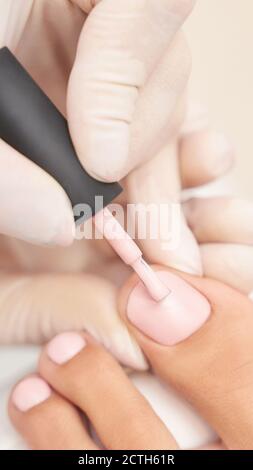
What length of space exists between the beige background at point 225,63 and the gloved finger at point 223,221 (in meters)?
0.31

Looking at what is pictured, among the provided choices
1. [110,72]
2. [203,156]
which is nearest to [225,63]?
[203,156]

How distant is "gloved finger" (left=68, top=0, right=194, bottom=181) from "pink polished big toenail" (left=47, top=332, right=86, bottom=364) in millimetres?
187

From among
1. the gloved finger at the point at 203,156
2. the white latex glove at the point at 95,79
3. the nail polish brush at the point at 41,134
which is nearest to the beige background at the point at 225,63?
the gloved finger at the point at 203,156

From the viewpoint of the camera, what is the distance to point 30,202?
54 cm

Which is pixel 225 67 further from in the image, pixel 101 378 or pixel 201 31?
pixel 101 378

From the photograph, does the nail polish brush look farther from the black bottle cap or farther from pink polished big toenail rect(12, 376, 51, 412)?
pink polished big toenail rect(12, 376, 51, 412)

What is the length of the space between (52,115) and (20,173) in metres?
0.05

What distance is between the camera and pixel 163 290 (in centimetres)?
65

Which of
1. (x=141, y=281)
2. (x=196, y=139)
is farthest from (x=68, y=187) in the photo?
(x=196, y=139)

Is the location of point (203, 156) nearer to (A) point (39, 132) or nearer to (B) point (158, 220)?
(B) point (158, 220)

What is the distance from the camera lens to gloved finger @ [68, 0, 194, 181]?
Answer: 21.8 inches

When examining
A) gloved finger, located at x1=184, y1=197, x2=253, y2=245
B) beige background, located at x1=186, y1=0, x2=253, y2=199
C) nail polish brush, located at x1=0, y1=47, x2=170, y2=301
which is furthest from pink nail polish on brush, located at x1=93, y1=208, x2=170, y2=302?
beige background, located at x1=186, y1=0, x2=253, y2=199

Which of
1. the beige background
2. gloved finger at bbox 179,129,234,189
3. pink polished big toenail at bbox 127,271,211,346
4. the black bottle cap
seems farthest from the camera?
the beige background
